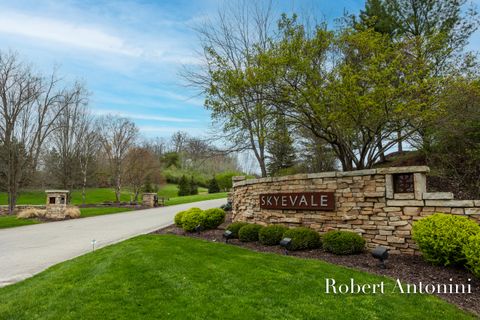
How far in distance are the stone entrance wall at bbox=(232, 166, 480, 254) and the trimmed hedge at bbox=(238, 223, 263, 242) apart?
2.10 ft

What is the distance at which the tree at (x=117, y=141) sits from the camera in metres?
24.7

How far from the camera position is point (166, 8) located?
9867 mm

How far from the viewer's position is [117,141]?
24734mm

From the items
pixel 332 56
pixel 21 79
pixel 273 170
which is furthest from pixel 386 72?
pixel 21 79

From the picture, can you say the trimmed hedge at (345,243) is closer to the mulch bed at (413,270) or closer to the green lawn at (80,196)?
the mulch bed at (413,270)

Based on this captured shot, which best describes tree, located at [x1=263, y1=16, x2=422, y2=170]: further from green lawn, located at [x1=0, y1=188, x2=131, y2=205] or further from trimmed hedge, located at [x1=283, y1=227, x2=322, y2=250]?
green lawn, located at [x1=0, y1=188, x2=131, y2=205]

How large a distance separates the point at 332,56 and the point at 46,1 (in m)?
8.37

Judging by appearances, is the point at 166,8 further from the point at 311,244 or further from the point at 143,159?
the point at 143,159

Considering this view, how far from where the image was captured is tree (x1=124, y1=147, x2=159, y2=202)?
82.6 ft

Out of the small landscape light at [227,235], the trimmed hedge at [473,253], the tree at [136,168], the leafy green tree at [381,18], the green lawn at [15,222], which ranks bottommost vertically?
the green lawn at [15,222]

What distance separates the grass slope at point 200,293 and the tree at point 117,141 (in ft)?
66.7

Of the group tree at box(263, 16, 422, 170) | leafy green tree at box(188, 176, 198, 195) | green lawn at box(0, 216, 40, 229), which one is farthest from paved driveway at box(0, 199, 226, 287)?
leafy green tree at box(188, 176, 198, 195)

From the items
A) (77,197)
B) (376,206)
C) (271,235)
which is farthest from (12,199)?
(376,206)

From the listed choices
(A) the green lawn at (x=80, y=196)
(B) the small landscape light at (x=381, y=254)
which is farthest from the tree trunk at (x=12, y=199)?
(B) the small landscape light at (x=381, y=254)
